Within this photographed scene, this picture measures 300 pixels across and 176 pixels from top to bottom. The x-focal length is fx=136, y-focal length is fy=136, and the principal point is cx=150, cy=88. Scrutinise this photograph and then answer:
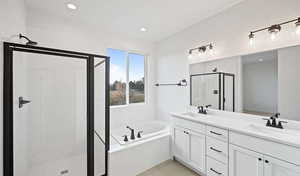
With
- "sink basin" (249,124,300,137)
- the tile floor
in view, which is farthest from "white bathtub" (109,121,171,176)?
"sink basin" (249,124,300,137)

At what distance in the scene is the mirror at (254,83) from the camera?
5.43ft

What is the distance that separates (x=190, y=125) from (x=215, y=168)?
25.1 inches

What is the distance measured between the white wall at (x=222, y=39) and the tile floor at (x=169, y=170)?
3.85 ft

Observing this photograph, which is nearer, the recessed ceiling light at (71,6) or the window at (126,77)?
the recessed ceiling light at (71,6)

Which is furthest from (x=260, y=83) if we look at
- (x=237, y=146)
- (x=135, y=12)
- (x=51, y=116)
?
(x=51, y=116)

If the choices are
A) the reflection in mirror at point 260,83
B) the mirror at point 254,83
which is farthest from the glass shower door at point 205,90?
the reflection in mirror at point 260,83

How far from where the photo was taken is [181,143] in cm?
235

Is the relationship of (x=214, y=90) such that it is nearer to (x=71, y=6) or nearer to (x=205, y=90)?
(x=205, y=90)

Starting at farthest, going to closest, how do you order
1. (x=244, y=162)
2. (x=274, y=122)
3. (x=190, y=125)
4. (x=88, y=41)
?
(x=88, y=41) → (x=190, y=125) → (x=274, y=122) → (x=244, y=162)

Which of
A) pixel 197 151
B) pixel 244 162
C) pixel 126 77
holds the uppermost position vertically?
pixel 126 77

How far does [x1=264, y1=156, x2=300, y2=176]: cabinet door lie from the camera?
1.19 m

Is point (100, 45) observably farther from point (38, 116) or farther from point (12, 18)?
point (38, 116)

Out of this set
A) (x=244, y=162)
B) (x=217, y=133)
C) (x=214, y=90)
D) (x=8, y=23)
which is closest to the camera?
(x=8, y=23)

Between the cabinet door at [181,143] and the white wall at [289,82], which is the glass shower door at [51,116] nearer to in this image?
the cabinet door at [181,143]
